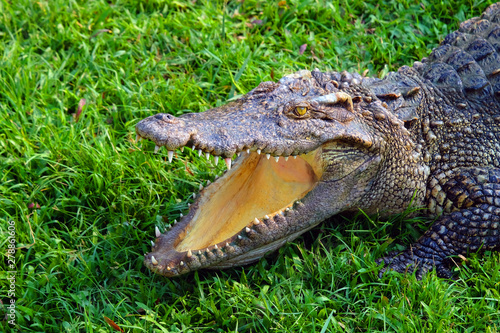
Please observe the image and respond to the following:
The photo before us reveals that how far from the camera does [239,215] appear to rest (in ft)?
12.5

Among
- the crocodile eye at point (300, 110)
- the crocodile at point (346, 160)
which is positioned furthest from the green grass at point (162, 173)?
the crocodile eye at point (300, 110)

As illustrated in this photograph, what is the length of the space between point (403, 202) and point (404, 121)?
60 cm

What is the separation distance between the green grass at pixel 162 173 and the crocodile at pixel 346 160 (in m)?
0.21

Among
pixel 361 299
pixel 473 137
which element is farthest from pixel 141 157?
pixel 473 137

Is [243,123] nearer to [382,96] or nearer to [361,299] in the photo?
[382,96]

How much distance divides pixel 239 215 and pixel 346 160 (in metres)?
0.86

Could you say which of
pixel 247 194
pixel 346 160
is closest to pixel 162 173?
pixel 247 194

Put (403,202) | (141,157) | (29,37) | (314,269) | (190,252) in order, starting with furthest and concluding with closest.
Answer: (29,37) → (141,157) → (403,202) → (314,269) → (190,252)

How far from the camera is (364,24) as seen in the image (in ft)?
19.1

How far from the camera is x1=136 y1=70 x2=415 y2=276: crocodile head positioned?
134 inches

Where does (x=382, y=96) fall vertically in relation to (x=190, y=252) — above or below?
above

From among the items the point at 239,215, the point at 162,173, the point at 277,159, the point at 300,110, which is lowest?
the point at 162,173

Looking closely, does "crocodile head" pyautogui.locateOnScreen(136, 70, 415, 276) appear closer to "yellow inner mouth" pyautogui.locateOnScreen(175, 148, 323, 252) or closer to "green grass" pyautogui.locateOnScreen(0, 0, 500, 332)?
"yellow inner mouth" pyautogui.locateOnScreen(175, 148, 323, 252)

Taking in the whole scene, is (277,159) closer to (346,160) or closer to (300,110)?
(300,110)
